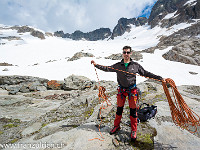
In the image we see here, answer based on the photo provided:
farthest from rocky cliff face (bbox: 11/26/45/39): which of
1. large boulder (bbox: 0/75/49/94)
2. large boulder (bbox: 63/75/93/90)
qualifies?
large boulder (bbox: 63/75/93/90)

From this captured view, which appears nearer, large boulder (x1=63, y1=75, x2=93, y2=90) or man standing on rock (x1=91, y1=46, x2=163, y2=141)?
man standing on rock (x1=91, y1=46, x2=163, y2=141)

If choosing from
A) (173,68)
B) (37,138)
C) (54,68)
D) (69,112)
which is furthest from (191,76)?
(54,68)

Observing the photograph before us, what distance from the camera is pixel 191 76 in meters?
18.9

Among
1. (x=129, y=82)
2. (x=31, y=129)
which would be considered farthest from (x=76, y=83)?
(x=129, y=82)

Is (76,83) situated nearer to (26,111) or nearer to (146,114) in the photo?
(26,111)

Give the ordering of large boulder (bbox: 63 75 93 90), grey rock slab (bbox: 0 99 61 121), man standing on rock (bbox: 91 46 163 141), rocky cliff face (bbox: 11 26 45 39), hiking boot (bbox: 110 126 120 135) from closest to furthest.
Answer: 1. man standing on rock (bbox: 91 46 163 141)
2. hiking boot (bbox: 110 126 120 135)
3. grey rock slab (bbox: 0 99 61 121)
4. large boulder (bbox: 63 75 93 90)
5. rocky cliff face (bbox: 11 26 45 39)

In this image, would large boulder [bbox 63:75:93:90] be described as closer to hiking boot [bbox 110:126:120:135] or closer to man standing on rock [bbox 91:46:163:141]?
hiking boot [bbox 110:126:120:135]

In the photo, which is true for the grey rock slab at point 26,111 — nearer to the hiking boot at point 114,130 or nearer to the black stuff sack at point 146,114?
the hiking boot at point 114,130

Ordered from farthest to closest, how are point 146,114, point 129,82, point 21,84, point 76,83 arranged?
point 21,84, point 76,83, point 146,114, point 129,82

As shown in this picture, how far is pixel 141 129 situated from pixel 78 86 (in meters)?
12.4

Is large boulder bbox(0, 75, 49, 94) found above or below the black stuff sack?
above

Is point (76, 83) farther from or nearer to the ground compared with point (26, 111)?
farther from the ground

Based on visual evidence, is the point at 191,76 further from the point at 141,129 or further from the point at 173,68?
the point at 141,129

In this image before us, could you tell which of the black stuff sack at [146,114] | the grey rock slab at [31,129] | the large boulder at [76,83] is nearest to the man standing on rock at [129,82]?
the black stuff sack at [146,114]
